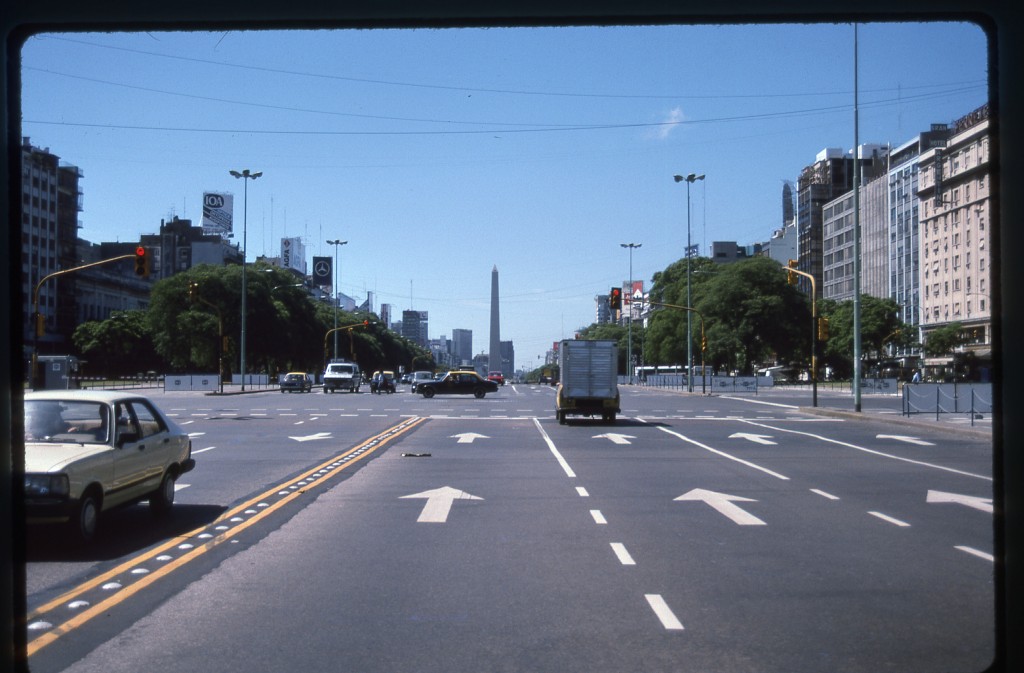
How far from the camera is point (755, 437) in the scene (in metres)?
26.9

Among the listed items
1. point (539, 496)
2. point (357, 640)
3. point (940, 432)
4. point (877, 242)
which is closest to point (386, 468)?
point (539, 496)

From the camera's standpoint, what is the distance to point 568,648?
6316 mm

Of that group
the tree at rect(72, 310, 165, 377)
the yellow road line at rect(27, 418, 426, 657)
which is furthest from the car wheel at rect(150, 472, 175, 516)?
the tree at rect(72, 310, 165, 377)

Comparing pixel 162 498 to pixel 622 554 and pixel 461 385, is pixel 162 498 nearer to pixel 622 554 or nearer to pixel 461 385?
pixel 622 554

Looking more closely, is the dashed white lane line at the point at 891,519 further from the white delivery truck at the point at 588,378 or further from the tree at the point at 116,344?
the tree at the point at 116,344

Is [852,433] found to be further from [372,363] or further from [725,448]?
[372,363]

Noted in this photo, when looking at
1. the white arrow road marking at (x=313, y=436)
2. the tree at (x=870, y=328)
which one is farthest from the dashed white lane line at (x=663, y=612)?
the tree at (x=870, y=328)

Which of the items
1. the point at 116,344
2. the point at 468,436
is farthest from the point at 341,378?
the point at 468,436

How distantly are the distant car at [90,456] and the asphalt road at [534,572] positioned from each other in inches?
15.8

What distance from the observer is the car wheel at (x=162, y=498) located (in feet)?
39.1

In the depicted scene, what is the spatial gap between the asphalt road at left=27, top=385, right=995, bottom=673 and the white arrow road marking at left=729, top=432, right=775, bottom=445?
6.56 m

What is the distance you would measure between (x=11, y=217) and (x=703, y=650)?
14.7 feet

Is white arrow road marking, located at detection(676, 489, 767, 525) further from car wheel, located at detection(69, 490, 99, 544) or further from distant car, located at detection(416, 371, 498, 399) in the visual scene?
distant car, located at detection(416, 371, 498, 399)

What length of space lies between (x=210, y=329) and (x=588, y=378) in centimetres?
5913
